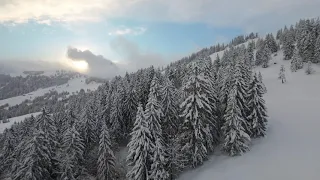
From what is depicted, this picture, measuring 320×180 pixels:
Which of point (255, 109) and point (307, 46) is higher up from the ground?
point (307, 46)

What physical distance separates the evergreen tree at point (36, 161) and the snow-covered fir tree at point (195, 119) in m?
20.5

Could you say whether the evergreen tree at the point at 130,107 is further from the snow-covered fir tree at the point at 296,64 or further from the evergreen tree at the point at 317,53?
the evergreen tree at the point at 317,53

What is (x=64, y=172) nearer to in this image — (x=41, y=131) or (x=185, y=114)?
(x=41, y=131)

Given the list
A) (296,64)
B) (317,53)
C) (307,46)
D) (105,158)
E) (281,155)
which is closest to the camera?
(281,155)

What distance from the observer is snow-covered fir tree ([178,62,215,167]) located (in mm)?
39406

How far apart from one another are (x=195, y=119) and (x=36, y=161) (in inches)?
928

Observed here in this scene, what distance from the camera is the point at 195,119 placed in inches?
1558

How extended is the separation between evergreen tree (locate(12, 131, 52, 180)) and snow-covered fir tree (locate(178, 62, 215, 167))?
20462 millimetres

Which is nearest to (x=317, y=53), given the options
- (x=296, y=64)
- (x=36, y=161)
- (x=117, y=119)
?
(x=296, y=64)

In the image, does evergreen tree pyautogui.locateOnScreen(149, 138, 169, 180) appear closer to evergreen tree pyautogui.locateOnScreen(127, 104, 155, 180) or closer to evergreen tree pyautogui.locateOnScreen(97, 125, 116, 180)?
evergreen tree pyautogui.locateOnScreen(127, 104, 155, 180)

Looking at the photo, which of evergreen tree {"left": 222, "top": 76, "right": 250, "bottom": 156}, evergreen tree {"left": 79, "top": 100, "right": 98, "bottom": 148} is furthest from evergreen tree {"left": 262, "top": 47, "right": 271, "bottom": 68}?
evergreen tree {"left": 79, "top": 100, "right": 98, "bottom": 148}

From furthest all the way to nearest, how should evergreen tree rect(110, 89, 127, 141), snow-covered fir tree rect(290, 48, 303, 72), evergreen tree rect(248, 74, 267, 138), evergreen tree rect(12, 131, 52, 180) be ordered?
snow-covered fir tree rect(290, 48, 303, 72), evergreen tree rect(110, 89, 127, 141), evergreen tree rect(248, 74, 267, 138), evergreen tree rect(12, 131, 52, 180)

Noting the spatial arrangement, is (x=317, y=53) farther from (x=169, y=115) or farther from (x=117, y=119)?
(x=117, y=119)

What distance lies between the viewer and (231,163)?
4019 cm
